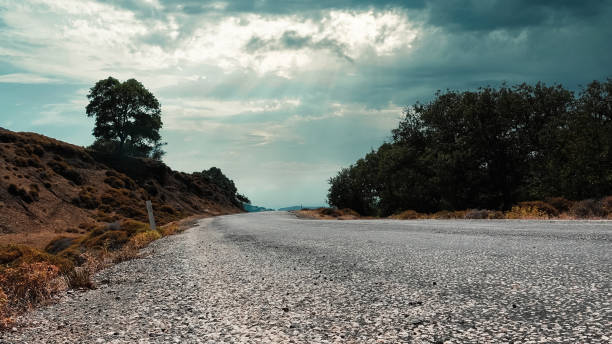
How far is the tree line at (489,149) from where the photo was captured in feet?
106

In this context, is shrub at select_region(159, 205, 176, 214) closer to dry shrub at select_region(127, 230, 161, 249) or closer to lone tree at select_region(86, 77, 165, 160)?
lone tree at select_region(86, 77, 165, 160)

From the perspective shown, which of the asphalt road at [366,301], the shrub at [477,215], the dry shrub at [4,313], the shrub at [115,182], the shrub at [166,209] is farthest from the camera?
the shrub at [166,209]

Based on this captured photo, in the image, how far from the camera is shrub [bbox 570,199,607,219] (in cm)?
1650

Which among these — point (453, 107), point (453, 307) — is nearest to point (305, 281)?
point (453, 307)

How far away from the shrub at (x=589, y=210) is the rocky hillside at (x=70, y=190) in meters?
32.5

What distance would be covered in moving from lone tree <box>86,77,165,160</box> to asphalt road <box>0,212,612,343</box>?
76.6 metres

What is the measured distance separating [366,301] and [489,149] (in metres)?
36.3

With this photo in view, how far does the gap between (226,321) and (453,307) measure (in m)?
2.49

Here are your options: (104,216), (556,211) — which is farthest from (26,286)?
(104,216)

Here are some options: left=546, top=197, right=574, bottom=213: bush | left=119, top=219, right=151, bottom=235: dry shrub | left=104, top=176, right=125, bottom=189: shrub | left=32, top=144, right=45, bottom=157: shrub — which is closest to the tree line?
left=546, top=197, right=574, bottom=213: bush

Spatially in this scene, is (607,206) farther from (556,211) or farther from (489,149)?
(489,149)

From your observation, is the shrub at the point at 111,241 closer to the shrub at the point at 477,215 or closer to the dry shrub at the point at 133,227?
the dry shrub at the point at 133,227

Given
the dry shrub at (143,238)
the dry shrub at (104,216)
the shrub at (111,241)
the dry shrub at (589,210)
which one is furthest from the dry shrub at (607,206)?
the dry shrub at (104,216)

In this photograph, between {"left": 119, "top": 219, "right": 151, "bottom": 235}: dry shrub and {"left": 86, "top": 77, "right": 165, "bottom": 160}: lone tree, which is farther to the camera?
{"left": 86, "top": 77, "right": 165, "bottom": 160}: lone tree
